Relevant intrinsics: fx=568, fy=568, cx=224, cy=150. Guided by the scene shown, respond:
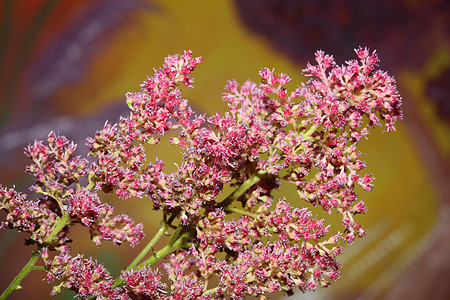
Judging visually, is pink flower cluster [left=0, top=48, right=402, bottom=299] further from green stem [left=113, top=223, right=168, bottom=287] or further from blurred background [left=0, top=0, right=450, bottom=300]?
blurred background [left=0, top=0, right=450, bottom=300]

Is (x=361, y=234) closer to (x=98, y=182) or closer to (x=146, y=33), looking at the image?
(x=98, y=182)

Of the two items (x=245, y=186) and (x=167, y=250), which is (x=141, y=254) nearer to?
(x=167, y=250)

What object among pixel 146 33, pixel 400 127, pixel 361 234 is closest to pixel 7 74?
pixel 146 33

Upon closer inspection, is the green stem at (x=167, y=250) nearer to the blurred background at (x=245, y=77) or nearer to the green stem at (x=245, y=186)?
the green stem at (x=245, y=186)

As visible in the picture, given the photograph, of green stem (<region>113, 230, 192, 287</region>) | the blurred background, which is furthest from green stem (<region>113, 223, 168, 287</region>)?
the blurred background

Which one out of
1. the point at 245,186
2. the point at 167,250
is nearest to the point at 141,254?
the point at 167,250

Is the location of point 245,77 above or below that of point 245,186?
above
